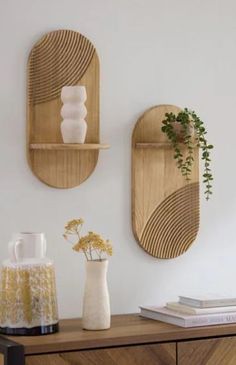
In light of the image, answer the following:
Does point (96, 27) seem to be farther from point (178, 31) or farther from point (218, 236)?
point (218, 236)

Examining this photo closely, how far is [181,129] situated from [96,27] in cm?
50

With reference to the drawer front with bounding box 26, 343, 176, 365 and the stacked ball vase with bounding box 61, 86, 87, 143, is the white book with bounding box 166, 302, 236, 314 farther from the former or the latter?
the stacked ball vase with bounding box 61, 86, 87, 143

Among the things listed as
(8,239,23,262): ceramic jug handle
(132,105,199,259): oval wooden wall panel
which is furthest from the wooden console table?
(132,105,199,259): oval wooden wall panel

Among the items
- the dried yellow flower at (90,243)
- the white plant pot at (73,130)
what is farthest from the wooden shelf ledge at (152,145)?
the dried yellow flower at (90,243)

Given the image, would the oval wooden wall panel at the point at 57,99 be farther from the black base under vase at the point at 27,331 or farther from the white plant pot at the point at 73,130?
the black base under vase at the point at 27,331

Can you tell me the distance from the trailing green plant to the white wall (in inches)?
5.3

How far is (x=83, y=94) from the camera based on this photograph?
9.48 ft

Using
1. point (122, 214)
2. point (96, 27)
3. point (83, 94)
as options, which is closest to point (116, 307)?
point (122, 214)

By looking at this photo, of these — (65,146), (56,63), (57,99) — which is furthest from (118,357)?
(56,63)

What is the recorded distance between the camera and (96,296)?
2.75 m

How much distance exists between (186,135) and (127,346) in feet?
2.87

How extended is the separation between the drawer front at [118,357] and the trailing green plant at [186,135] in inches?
28.3

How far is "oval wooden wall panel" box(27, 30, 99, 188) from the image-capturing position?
295cm

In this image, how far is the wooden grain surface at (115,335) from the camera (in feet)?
8.23
